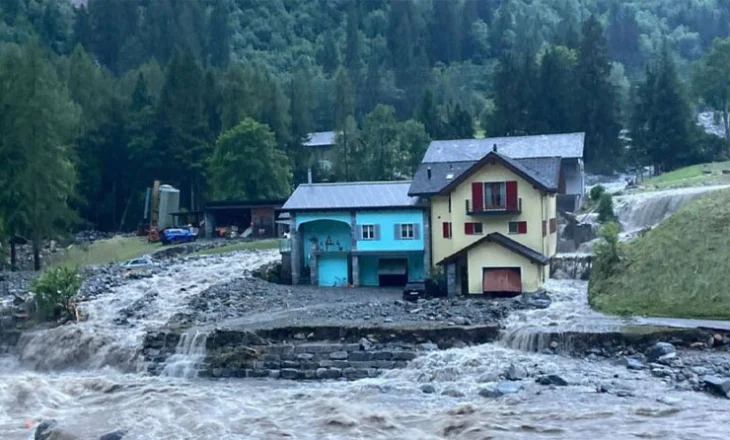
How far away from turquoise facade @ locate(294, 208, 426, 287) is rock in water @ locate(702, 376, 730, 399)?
1954cm

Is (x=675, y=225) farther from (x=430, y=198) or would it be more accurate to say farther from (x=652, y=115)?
(x=652, y=115)

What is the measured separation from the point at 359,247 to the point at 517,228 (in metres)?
8.00

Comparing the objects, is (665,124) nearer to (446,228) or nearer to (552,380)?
(446,228)

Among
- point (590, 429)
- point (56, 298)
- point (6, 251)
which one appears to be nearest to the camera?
point (590, 429)

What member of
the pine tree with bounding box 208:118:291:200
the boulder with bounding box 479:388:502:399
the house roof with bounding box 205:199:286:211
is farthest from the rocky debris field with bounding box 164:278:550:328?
the pine tree with bounding box 208:118:291:200

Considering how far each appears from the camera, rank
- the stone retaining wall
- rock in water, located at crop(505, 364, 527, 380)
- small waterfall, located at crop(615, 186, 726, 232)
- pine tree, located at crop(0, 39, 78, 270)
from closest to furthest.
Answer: rock in water, located at crop(505, 364, 527, 380) → the stone retaining wall → small waterfall, located at crop(615, 186, 726, 232) → pine tree, located at crop(0, 39, 78, 270)

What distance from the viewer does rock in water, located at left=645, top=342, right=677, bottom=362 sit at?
29938 mm

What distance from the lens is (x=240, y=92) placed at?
75.6 meters

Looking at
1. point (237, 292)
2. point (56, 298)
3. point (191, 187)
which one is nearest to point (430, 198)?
point (237, 292)

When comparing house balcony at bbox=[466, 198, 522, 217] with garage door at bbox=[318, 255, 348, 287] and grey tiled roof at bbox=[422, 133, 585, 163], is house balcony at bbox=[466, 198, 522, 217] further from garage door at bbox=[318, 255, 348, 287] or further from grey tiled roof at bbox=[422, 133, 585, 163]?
grey tiled roof at bbox=[422, 133, 585, 163]

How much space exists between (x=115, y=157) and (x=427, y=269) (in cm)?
3740

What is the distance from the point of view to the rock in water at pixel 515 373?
29.3 metres

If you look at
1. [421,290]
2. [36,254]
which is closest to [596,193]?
[421,290]

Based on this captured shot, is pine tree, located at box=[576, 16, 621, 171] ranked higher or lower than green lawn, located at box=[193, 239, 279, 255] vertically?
higher
